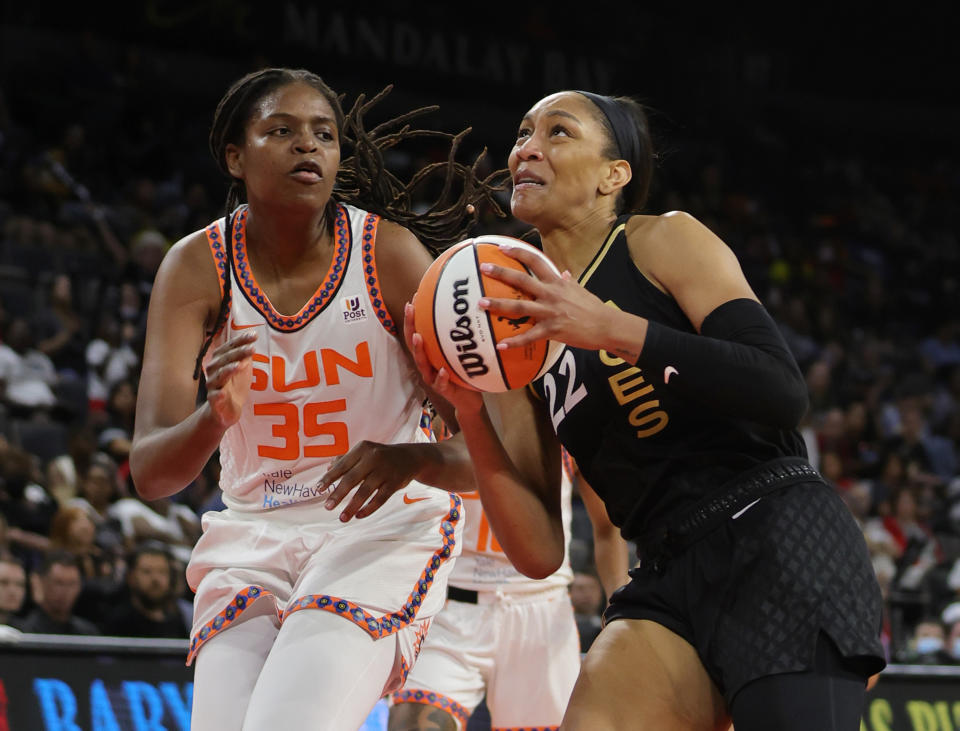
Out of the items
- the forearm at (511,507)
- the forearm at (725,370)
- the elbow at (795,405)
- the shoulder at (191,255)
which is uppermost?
the shoulder at (191,255)

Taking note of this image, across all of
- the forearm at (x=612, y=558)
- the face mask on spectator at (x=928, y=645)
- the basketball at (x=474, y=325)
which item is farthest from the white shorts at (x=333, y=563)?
the face mask on spectator at (x=928, y=645)

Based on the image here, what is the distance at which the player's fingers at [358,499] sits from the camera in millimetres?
2770

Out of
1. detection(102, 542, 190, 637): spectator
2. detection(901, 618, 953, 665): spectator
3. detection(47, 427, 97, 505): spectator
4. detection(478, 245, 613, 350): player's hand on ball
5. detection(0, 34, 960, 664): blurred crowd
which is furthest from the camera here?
detection(901, 618, 953, 665): spectator

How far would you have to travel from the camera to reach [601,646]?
2.88 m

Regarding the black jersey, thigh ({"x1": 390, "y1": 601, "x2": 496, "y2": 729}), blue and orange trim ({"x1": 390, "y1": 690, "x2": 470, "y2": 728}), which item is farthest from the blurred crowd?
Result: blue and orange trim ({"x1": 390, "y1": 690, "x2": 470, "y2": 728})

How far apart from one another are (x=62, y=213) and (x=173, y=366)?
337 inches

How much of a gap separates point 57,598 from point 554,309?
169 inches

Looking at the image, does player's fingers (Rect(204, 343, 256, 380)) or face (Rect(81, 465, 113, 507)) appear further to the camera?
face (Rect(81, 465, 113, 507))

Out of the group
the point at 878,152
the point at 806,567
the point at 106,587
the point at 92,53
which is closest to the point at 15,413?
the point at 106,587

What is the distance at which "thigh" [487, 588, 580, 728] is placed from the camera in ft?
14.8

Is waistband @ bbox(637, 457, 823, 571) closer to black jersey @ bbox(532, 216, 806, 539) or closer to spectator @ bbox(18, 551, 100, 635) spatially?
black jersey @ bbox(532, 216, 806, 539)

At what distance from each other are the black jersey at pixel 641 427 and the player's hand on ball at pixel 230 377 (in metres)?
0.75

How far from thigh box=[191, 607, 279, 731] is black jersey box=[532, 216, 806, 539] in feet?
2.76

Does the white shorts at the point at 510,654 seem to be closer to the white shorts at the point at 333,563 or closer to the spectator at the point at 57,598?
the white shorts at the point at 333,563
